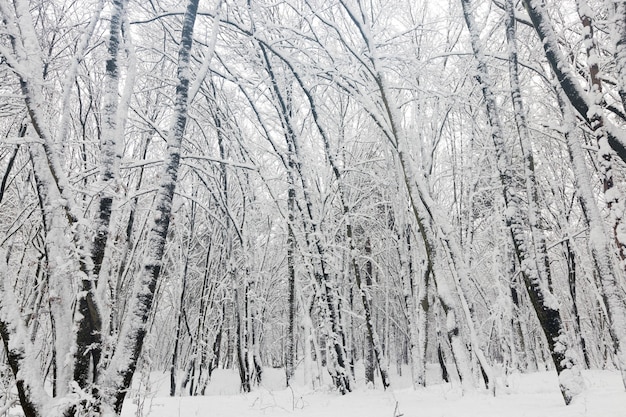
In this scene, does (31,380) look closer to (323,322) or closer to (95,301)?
(95,301)

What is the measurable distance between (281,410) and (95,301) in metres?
3.80

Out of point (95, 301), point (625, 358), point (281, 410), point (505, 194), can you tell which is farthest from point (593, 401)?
point (95, 301)

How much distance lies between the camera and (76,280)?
14.6ft

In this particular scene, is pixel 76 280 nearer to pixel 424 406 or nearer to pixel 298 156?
pixel 424 406

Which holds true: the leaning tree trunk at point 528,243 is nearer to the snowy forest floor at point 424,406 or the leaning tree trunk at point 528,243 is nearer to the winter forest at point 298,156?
the winter forest at point 298,156

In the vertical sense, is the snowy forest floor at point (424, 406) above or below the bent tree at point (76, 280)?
below

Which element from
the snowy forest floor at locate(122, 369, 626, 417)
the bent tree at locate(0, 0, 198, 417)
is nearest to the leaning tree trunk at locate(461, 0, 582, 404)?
the snowy forest floor at locate(122, 369, 626, 417)

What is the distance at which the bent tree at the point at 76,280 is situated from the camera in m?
3.97

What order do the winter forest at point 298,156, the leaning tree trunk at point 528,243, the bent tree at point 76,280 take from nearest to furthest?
the bent tree at point 76,280
the winter forest at point 298,156
the leaning tree trunk at point 528,243

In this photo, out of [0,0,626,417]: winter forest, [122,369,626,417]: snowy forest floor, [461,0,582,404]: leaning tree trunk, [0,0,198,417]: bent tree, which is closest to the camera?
[0,0,198,417]: bent tree

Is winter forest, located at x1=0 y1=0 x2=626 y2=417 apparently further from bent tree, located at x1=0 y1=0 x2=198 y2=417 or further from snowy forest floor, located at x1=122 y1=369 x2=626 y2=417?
snowy forest floor, located at x1=122 y1=369 x2=626 y2=417

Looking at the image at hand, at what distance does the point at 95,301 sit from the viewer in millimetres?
4184

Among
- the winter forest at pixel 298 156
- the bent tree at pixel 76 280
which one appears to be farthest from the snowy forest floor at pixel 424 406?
the bent tree at pixel 76 280

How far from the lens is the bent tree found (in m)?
3.97
